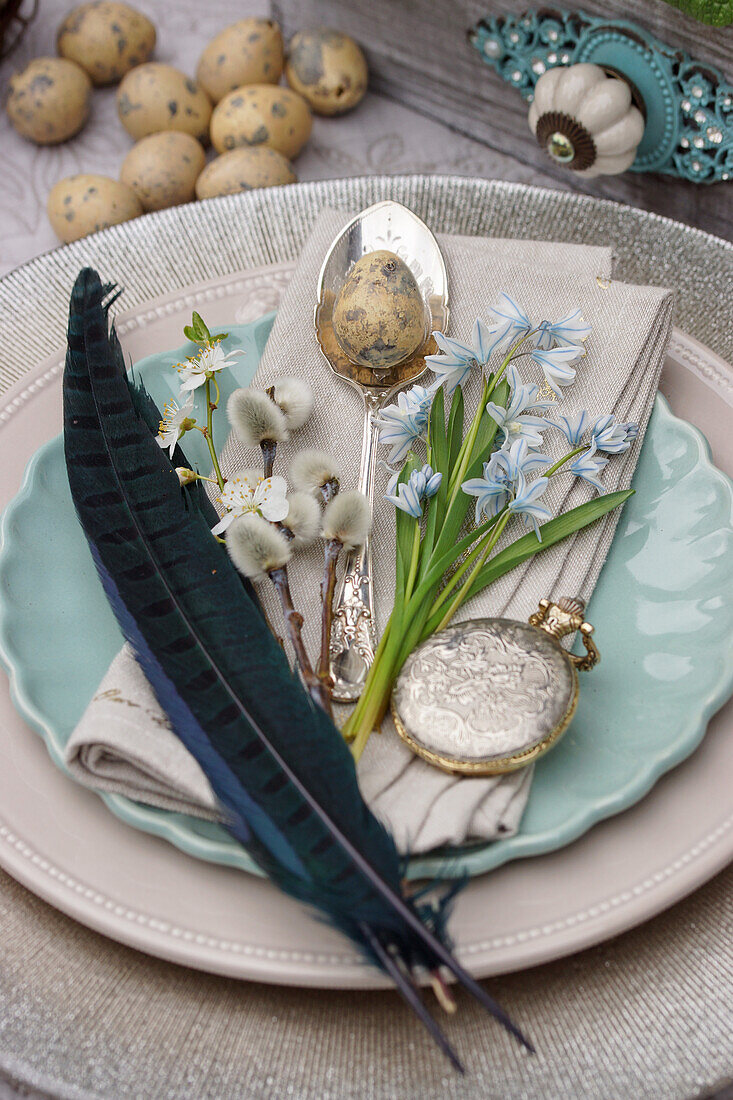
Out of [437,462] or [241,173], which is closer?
[437,462]

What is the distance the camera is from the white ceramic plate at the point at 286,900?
47 centimetres

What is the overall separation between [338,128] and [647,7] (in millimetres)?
477

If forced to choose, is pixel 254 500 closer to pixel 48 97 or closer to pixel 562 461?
pixel 562 461

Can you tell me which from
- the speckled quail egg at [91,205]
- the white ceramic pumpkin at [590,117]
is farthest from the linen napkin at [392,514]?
the speckled quail egg at [91,205]

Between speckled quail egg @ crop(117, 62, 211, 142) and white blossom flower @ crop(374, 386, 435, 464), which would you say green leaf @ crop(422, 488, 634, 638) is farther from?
speckled quail egg @ crop(117, 62, 211, 142)

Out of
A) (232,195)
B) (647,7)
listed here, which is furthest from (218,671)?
(647,7)

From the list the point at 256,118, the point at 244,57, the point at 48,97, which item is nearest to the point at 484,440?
the point at 256,118

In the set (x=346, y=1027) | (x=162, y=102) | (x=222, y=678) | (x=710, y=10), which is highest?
(x=710, y=10)

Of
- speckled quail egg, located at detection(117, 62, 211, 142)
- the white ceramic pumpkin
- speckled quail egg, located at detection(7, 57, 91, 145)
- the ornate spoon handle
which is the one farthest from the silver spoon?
speckled quail egg, located at detection(7, 57, 91, 145)

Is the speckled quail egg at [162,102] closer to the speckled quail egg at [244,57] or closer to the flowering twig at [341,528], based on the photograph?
the speckled quail egg at [244,57]

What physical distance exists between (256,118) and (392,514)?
653 millimetres

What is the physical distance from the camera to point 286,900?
1.62ft

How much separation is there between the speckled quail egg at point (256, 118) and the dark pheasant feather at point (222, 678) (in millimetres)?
482

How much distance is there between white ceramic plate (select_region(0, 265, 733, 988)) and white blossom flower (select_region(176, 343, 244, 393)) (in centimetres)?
28
